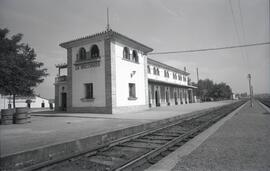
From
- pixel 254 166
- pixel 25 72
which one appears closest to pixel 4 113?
pixel 25 72

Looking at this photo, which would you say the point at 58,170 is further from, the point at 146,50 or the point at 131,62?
the point at 146,50

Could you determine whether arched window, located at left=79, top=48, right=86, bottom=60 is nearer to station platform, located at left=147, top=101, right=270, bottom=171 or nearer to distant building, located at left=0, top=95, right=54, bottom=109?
station platform, located at left=147, top=101, right=270, bottom=171

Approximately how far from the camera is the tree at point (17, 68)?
12.7 meters

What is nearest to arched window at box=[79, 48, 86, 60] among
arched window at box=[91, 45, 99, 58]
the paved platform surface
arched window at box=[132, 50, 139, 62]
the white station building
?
the white station building

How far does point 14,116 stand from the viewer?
1152 cm

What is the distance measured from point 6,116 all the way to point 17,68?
3.89 meters

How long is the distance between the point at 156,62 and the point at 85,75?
1674 centimetres

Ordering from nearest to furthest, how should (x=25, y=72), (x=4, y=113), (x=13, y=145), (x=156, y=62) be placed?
(x=13, y=145) < (x=4, y=113) < (x=25, y=72) < (x=156, y=62)

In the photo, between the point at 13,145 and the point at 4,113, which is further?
the point at 4,113

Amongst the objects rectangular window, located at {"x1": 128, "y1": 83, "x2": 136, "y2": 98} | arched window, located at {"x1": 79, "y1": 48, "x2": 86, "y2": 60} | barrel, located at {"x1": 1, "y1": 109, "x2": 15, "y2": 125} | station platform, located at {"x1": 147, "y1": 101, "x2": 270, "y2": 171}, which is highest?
arched window, located at {"x1": 79, "y1": 48, "x2": 86, "y2": 60}

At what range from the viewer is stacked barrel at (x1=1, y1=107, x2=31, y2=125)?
11.2 metres

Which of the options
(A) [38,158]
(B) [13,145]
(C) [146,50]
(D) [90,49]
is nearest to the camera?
(A) [38,158]

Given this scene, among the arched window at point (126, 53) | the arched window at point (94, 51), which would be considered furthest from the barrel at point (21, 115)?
the arched window at point (126, 53)

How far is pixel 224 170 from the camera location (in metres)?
3.88
